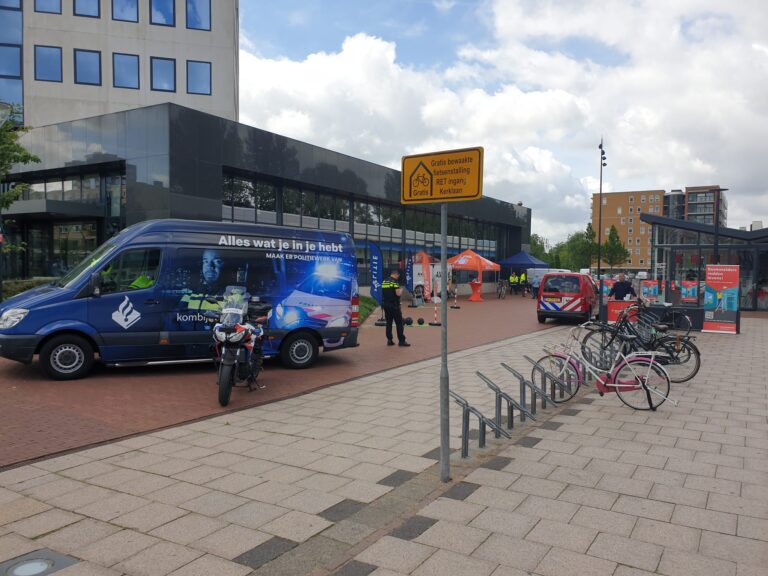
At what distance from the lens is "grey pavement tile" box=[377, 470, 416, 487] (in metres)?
4.68

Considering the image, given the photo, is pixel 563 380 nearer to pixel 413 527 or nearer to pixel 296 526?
pixel 413 527

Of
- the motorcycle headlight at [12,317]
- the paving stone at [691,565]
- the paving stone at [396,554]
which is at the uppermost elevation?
the motorcycle headlight at [12,317]

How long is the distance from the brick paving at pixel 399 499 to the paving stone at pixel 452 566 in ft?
0.04

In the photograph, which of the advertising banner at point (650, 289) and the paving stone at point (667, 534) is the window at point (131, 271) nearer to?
the paving stone at point (667, 534)

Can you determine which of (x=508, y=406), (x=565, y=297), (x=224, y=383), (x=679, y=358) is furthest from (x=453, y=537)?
(x=565, y=297)

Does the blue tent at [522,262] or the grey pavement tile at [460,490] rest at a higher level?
the blue tent at [522,262]

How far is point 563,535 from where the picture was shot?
373 centimetres

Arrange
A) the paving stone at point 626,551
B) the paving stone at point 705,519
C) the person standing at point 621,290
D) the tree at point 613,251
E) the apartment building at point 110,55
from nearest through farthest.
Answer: the paving stone at point 626,551, the paving stone at point 705,519, the person standing at point 621,290, the apartment building at point 110,55, the tree at point 613,251

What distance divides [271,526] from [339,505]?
0.55 meters

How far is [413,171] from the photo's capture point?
4797 millimetres

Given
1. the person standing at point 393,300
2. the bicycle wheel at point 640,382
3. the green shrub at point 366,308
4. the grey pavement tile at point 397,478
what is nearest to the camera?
the grey pavement tile at point 397,478

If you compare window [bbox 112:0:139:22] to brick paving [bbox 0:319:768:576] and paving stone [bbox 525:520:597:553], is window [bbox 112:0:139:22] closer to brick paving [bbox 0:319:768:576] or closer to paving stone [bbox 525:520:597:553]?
brick paving [bbox 0:319:768:576]

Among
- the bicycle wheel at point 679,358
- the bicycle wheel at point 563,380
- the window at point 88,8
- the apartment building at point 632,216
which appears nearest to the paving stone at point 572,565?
the bicycle wheel at point 563,380

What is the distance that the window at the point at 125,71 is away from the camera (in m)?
28.9
